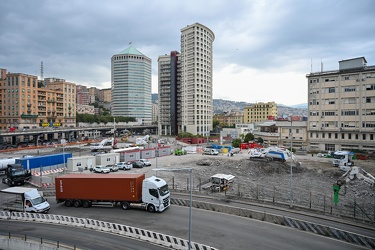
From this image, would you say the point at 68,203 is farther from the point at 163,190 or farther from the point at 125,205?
the point at 163,190

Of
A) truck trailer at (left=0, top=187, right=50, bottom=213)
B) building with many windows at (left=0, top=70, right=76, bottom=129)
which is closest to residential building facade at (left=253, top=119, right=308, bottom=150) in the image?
truck trailer at (left=0, top=187, right=50, bottom=213)

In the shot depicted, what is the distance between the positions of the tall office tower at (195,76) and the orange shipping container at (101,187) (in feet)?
370

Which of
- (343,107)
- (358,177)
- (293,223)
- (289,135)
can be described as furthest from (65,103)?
(293,223)

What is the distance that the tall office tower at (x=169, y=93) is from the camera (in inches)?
5846

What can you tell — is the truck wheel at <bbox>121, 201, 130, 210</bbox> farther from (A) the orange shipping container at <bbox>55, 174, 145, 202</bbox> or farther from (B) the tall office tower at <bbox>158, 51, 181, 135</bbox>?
(B) the tall office tower at <bbox>158, 51, 181, 135</bbox>

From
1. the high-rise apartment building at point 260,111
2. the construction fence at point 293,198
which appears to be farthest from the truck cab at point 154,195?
the high-rise apartment building at point 260,111

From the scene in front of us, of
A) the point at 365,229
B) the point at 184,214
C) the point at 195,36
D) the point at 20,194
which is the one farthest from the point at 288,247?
the point at 195,36

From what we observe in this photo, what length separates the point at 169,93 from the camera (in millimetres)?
153875

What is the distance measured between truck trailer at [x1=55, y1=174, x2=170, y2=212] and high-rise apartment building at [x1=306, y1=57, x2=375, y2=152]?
193ft

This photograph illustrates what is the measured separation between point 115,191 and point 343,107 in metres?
63.3

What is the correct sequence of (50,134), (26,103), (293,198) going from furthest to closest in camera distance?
(50,134)
(26,103)
(293,198)

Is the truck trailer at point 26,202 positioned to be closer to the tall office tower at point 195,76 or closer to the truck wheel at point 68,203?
the truck wheel at point 68,203

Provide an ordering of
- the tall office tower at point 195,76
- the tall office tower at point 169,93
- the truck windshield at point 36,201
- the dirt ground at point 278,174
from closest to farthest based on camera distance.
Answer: the truck windshield at point 36,201 → the dirt ground at point 278,174 → the tall office tower at point 195,76 → the tall office tower at point 169,93

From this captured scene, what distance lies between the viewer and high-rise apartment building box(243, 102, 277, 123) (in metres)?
175
